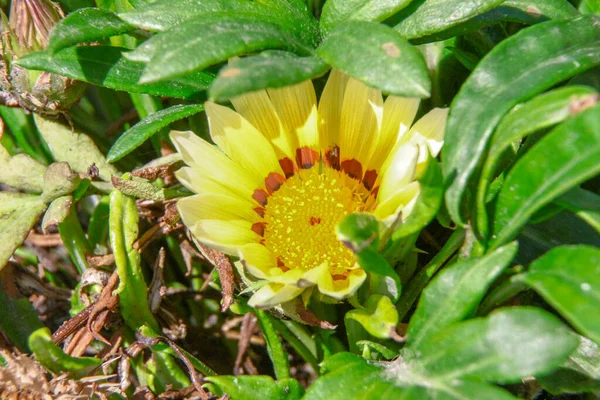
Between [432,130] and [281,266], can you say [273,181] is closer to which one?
[281,266]

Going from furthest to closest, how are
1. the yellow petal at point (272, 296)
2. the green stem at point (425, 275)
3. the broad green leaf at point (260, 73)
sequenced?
1. the green stem at point (425, 275)
2. the yellow petal at point (272, 296)
3. the broad green leaf at point (260, 73)

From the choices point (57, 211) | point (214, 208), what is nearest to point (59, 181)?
point (57, 211)

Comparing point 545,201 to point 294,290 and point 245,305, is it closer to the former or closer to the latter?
point 294,290

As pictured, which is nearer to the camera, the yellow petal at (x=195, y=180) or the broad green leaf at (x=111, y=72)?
the yellow petal at (x=195, y=180)

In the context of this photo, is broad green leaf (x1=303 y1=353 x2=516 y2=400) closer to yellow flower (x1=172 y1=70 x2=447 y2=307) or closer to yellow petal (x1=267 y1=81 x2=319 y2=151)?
yellow flower (x1=172 y1=70 x2=447 y2=307)

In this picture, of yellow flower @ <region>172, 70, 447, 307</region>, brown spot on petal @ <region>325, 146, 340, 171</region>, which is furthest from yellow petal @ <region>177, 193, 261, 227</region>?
brown spot on petal @ <region>325, 146, 340, 171</region>

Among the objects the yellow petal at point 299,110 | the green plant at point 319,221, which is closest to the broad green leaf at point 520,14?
the green plant at point 319,221

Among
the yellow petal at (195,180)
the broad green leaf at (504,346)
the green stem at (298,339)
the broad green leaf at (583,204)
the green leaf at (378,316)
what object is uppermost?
the yellow petal at (195,180)

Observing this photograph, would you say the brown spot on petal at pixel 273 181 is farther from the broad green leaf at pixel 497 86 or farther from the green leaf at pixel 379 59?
the broad green leaf at pixel 497 86
